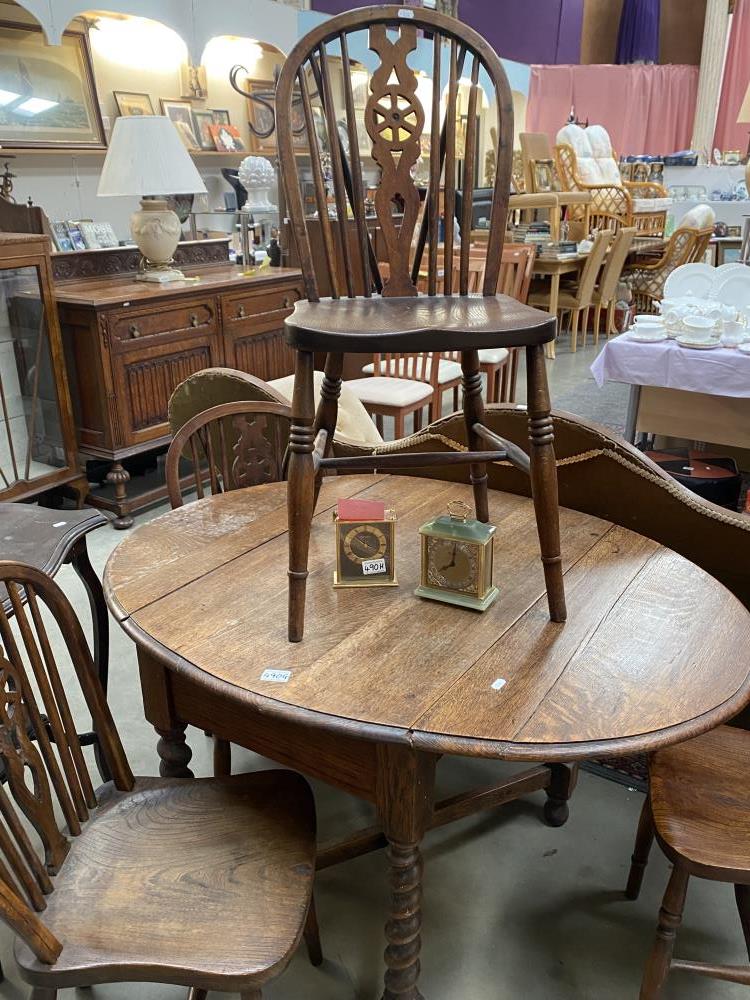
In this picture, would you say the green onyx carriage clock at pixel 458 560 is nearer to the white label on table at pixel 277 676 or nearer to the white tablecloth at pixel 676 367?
the white label on table at pixel 277 676

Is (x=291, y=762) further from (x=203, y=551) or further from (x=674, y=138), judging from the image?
(x=674, y=138)

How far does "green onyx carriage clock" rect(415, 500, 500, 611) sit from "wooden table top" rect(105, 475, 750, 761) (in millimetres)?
24

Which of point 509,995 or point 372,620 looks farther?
point 509,995

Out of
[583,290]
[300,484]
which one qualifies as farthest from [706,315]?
[583,290]

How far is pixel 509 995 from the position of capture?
143cm

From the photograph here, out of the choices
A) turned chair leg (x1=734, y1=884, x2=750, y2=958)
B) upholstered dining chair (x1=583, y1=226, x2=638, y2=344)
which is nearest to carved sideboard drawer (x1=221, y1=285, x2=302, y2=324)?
turned chair leg (x1=734, y1=884, x2=750, y2=958)

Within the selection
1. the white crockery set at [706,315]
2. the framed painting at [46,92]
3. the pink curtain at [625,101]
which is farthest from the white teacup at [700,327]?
the pink curtain at [625,101]

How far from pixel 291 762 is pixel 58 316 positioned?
8.30 feet

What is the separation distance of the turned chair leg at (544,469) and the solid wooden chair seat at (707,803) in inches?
13.9

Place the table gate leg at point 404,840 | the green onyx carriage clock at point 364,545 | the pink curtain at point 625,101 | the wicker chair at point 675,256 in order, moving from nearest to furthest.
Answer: the table gate leg at point 404,840 < the green onyx carriage clock at point 364,545 < the wicker chair at point 675,256 < the pink curtain at point 625,101

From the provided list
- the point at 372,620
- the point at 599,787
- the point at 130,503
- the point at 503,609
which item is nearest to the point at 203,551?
the point at 372,620

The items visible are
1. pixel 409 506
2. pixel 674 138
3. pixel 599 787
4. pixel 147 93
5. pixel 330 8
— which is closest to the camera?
pixel 409 506

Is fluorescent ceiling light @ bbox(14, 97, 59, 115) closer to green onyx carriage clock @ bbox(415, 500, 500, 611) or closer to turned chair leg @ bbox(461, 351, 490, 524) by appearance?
turned chair leg @ bbox(461, 351, 490, 524)

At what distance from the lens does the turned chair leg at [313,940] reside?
1440 mm
